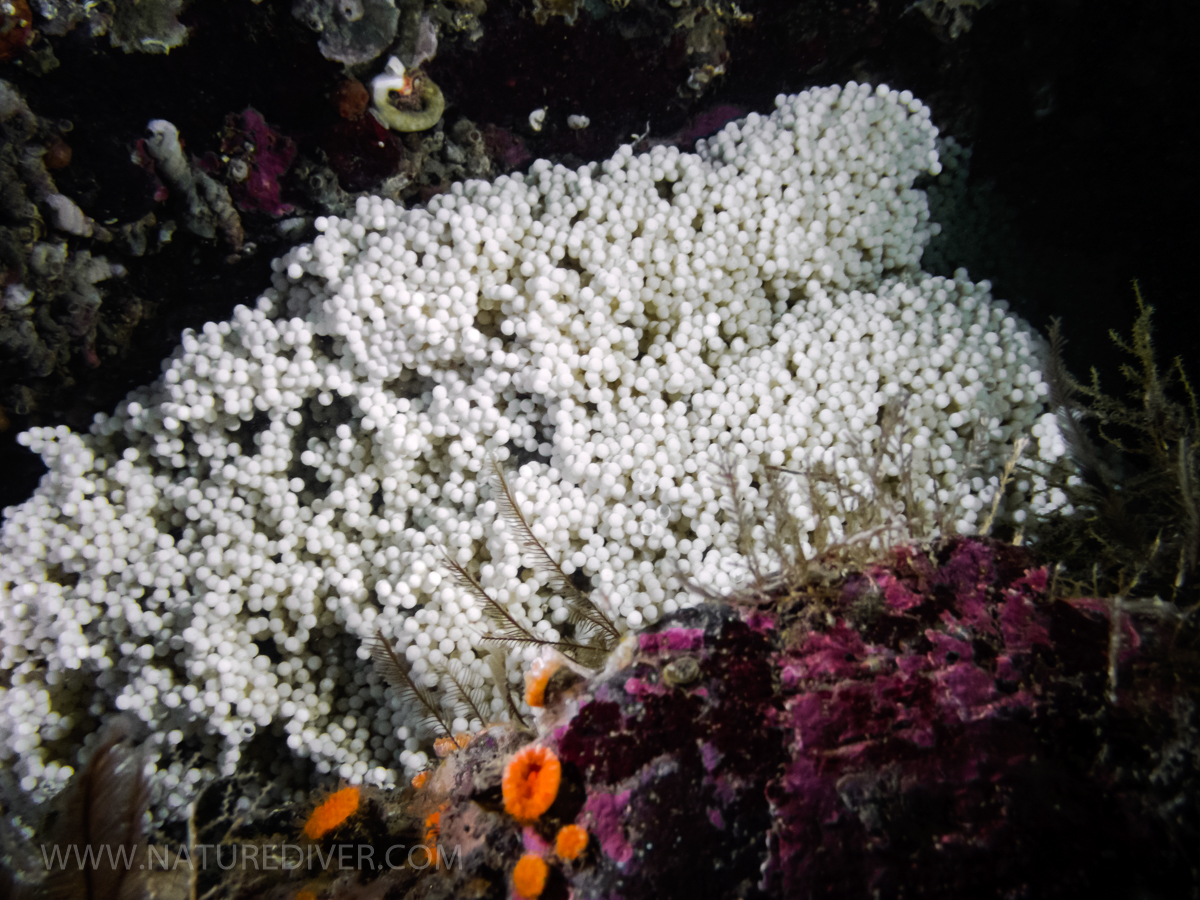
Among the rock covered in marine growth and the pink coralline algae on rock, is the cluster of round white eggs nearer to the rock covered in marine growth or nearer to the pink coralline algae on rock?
the pink coralline algae on rock

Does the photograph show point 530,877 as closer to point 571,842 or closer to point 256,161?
point 571,842

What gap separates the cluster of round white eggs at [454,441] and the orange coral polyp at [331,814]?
1.69 feet

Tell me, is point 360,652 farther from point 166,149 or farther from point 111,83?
point 111,83

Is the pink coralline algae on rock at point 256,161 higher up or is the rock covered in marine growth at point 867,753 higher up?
the pink coralline algae on rock at point 256,161

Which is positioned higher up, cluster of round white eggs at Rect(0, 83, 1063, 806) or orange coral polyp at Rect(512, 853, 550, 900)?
cluster of round white eggs at Rect(0, 83, 1063, 806)

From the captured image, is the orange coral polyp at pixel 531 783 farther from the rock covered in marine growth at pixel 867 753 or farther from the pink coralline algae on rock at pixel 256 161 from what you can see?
the pink coralline algae on rock at pixel 256 161

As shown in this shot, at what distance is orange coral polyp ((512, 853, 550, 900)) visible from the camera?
55.5 inches

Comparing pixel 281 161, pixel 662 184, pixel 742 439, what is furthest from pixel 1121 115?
pixel 281 161

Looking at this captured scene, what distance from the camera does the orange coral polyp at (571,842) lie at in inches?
56.0

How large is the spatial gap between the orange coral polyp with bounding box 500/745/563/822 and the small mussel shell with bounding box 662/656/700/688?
0.36 meters

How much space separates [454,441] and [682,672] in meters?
1.74

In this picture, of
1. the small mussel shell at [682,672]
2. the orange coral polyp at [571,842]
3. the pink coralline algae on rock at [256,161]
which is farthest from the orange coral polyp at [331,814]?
the pink coralline algae on rock at [256,161]

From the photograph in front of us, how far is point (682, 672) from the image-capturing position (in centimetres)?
156

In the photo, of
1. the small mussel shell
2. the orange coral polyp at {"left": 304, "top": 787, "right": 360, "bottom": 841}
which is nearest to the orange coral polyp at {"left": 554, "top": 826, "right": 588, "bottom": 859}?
the small mussel shell
